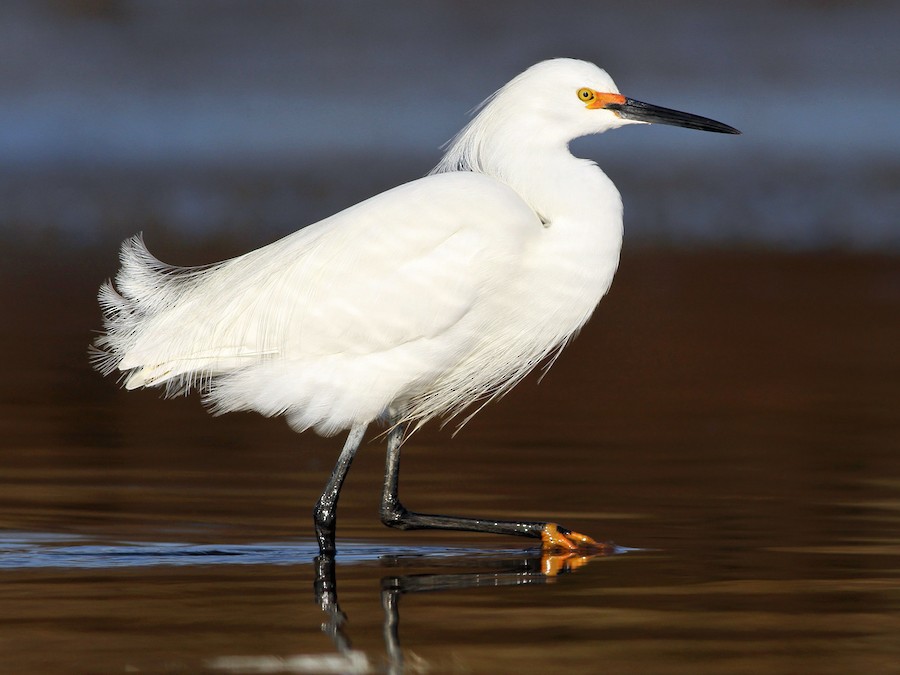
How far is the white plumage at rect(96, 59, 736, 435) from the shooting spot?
249 inches

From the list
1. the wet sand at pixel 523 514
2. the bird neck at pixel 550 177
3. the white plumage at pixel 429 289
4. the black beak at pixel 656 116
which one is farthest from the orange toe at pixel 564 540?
the black beak at pixel 656 116

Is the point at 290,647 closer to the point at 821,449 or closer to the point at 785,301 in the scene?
the point at 821,449

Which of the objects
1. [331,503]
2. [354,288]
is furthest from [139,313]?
[331,503]

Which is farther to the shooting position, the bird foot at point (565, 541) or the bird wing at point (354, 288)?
the bird wing at point (354, 288)

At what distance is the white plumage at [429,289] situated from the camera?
6320 millimetres

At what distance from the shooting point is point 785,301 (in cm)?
1398

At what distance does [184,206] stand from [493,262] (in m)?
14.2

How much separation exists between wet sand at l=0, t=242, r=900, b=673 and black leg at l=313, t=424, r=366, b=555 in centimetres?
11

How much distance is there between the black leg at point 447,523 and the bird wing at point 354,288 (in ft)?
1.79

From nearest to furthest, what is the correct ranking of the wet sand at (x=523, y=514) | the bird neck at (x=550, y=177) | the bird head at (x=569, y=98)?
the wet sand at (x=523, y=514) → the bird neck at (x=550, y=177) → the bird head at (x=569, y=98)

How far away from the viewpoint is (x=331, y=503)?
641cm

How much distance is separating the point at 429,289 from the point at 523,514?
1.04 metres

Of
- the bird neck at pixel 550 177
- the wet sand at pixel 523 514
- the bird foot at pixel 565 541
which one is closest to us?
the wet sand at pixel 523 514

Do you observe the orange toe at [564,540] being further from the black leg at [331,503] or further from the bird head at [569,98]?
the bird head at [569,98]
